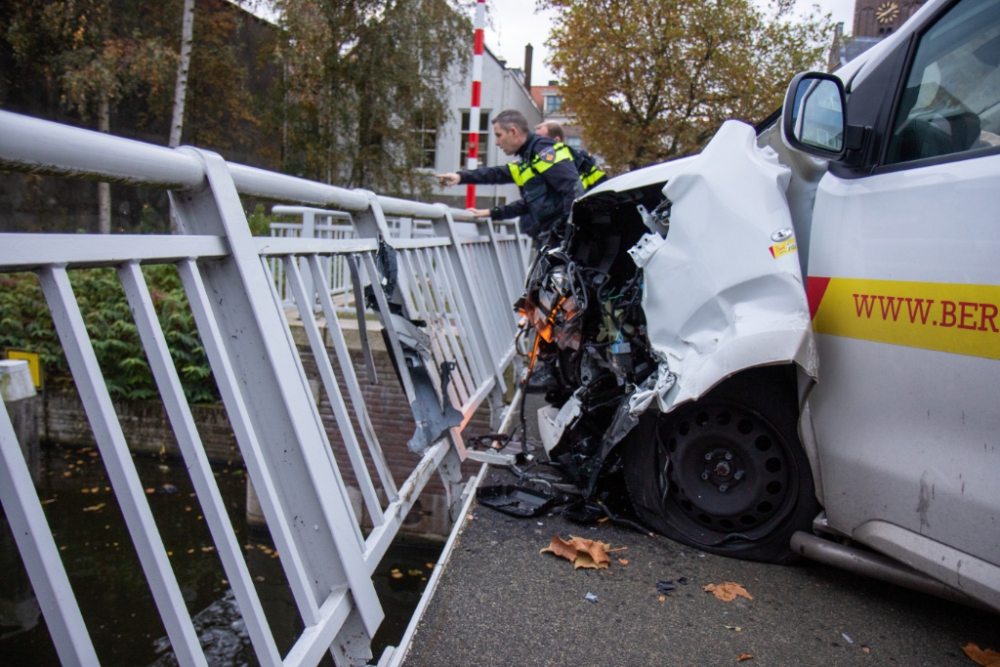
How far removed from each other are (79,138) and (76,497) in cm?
908

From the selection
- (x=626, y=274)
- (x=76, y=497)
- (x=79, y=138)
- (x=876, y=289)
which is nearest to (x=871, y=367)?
(x=876, y=289)

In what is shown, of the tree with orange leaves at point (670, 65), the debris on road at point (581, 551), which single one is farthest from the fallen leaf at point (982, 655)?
the tree with orange leaves at point (670, 65)

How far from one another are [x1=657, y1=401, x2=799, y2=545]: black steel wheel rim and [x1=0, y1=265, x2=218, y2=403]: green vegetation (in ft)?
25.7

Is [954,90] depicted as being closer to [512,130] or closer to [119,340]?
[512,130]

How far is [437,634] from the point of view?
2312 millimetres

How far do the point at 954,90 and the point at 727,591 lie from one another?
6.02 feet

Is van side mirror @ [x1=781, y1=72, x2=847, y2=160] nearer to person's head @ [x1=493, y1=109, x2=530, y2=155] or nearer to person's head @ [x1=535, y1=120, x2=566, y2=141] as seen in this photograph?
person's head @ [x1=493, y1=109, x2=530, y2=155]

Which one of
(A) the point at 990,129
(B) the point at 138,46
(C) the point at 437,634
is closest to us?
(A) the point at 990,129

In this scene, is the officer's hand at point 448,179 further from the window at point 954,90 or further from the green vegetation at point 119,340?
the green vegetation at point 119,340

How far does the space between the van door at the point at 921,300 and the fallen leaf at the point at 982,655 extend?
46 cm

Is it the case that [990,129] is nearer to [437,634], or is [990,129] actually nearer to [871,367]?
[871,367]

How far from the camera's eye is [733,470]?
2.92 m

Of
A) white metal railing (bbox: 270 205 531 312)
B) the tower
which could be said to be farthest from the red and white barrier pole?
the tower

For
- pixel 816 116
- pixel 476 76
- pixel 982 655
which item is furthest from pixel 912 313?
pixel 476 76
